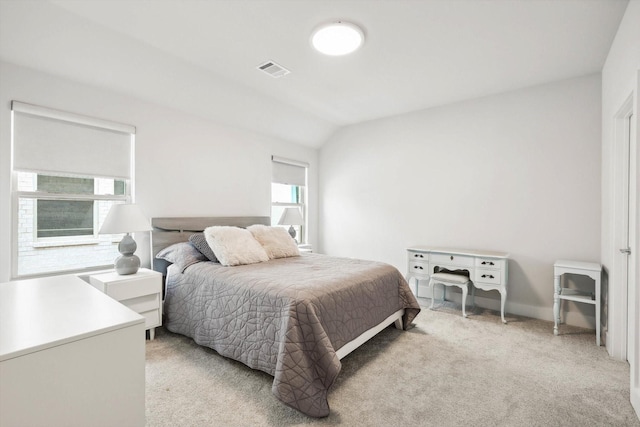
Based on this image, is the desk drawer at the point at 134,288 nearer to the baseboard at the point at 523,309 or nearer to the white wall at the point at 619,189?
the baseboard at the point at 523,309

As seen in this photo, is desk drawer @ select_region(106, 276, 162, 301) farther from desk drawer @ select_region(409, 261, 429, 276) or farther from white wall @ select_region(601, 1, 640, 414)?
white wall @ select_region(601, 1, 640, 414)

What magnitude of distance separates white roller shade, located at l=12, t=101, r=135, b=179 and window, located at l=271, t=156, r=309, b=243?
204 cm

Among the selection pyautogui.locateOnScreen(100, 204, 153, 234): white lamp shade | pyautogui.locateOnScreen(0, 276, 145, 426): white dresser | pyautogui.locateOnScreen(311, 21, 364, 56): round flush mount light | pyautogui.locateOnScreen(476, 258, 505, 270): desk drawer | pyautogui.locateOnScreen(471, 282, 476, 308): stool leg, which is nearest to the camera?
pyautogui.locateOnScreen(0, 276, 145, 426): white dresser

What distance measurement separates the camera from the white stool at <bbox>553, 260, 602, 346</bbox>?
2648 mm

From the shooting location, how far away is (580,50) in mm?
2598

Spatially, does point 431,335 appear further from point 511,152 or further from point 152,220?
point 152,220

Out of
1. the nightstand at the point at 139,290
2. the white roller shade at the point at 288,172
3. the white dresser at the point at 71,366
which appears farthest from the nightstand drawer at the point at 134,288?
the white roller shade at the point at 288,172

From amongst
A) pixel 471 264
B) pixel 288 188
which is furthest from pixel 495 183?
pixel 288 188

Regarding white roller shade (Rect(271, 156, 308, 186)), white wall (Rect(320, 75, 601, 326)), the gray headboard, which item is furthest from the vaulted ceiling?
the gray headboard

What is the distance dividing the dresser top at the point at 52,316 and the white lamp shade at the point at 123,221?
0.93m

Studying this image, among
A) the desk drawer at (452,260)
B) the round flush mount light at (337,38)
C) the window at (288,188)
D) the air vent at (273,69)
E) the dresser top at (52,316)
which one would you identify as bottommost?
the desk drawer at (452,260)

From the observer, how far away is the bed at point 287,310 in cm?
176

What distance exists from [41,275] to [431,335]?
3.48m

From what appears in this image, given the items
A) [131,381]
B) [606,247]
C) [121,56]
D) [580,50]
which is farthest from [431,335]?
[121,56]
